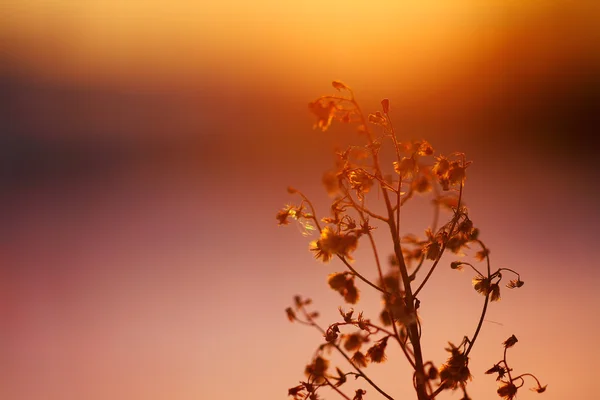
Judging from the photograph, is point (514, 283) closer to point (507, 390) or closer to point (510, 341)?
point (510, 341)

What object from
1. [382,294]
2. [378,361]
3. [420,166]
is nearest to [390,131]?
[420,166]

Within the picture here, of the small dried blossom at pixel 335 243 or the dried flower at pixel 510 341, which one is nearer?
the small dried blossom at pixel 335 243

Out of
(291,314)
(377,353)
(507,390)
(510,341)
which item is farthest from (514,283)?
(291,314)

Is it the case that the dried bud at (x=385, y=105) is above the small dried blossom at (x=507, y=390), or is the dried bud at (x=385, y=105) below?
above

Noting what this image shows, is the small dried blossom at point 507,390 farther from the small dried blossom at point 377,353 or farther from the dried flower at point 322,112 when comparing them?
the dried flower at point 322,112

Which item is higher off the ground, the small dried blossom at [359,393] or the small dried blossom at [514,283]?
the small dried blossom at [514,283]

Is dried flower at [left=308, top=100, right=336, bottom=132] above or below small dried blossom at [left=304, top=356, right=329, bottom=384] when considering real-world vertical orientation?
above

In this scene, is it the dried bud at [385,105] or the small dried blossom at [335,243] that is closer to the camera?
the small dried blossom at [335,243]

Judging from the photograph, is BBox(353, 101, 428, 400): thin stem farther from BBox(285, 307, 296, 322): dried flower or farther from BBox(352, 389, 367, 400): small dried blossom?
BBox(285, 307, 296, 322): dried flower

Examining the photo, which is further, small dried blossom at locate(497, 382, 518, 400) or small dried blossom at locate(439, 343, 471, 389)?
small dried blossom at locate(497, 382, 518, 400)

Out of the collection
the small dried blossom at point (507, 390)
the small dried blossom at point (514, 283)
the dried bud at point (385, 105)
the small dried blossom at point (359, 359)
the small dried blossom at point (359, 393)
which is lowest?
the small dried blossom at point (359, 393)

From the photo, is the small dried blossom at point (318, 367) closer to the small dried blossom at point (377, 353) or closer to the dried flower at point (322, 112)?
the small dried blossom at point (377, 353)
